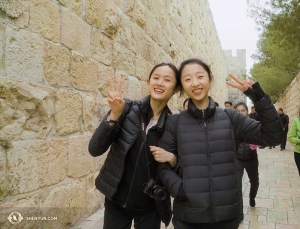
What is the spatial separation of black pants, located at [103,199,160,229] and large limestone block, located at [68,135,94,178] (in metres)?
0.89

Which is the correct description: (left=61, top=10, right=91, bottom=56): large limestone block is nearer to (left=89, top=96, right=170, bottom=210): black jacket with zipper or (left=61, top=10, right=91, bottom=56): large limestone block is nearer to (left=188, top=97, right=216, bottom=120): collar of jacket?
(left=89, top=96, right=170, bottom=210): black jacket with zipper

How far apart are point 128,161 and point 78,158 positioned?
108 cm

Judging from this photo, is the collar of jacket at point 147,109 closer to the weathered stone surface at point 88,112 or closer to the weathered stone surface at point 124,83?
the weathered stone surface at point 88,112

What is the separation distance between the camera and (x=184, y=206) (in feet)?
5.29

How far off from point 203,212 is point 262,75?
1530 centimetres

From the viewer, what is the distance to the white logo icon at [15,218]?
1.86m

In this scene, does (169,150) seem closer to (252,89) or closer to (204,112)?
(204,112)

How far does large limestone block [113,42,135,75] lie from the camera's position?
11.4 ft

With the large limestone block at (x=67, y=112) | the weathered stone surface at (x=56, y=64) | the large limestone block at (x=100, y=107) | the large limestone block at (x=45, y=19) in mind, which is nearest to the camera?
the large limestone block at (x=45, y=19)

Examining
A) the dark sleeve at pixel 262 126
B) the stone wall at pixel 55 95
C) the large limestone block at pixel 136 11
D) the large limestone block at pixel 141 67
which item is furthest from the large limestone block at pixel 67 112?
the large limestone block at pixel 136 11

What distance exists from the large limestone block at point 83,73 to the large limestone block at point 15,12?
0.63 metres

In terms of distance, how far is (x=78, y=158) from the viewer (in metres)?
2.71

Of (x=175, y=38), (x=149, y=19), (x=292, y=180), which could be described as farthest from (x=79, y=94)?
(x=292, y=180)

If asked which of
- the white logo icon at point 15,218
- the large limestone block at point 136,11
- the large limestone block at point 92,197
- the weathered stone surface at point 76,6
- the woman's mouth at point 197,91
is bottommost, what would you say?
the large limestone block at point 92,197
